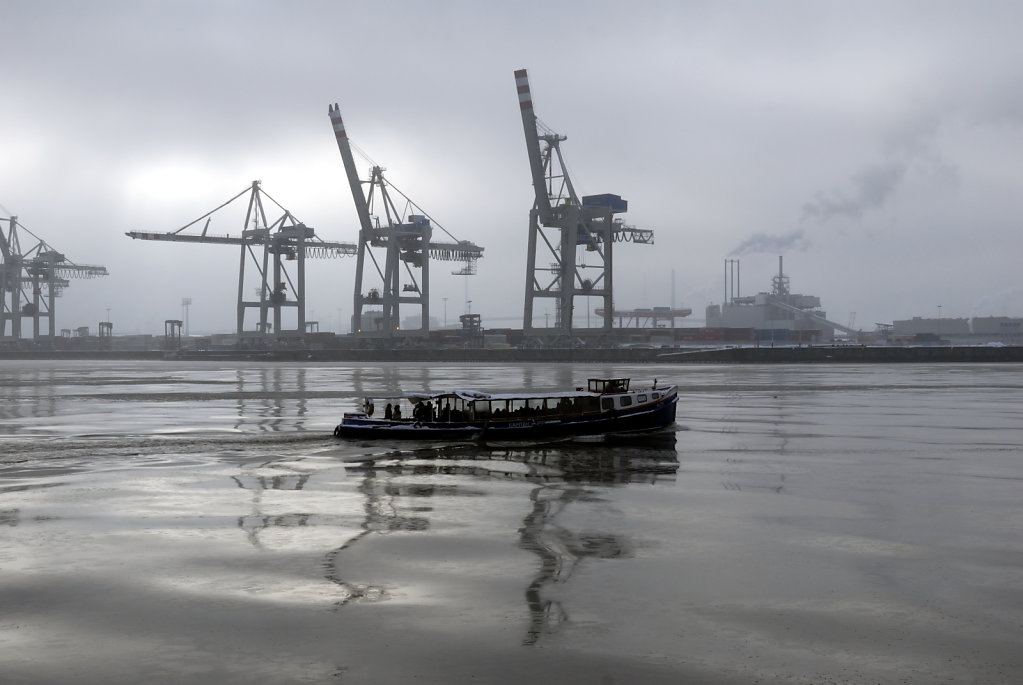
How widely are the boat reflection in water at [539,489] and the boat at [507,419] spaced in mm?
1121

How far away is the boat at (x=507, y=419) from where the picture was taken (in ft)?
96.5

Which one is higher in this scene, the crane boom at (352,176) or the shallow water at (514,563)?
the crane boom at (352,176)

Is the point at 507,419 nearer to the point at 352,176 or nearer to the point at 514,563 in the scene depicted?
the point at 514,563

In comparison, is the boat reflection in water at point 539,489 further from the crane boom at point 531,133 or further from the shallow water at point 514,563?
the crane boom at point 531,133

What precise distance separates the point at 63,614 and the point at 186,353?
165 m

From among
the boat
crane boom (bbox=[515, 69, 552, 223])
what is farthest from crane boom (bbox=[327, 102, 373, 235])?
the boat

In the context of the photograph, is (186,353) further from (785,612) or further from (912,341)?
(785,612)

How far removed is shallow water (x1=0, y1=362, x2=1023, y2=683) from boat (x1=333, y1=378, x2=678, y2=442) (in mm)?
2215

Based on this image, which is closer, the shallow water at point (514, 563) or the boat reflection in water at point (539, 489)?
the shallow water at point (514, 563)

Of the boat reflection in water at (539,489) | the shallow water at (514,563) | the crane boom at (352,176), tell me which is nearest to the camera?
the shallow water at (514,563)

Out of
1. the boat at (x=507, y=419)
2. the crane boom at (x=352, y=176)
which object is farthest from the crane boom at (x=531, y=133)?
the boat at (x=507, y=419)

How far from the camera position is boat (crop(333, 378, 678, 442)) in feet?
96.5

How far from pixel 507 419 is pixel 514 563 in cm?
1708

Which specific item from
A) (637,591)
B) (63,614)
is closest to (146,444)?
(63,614)
